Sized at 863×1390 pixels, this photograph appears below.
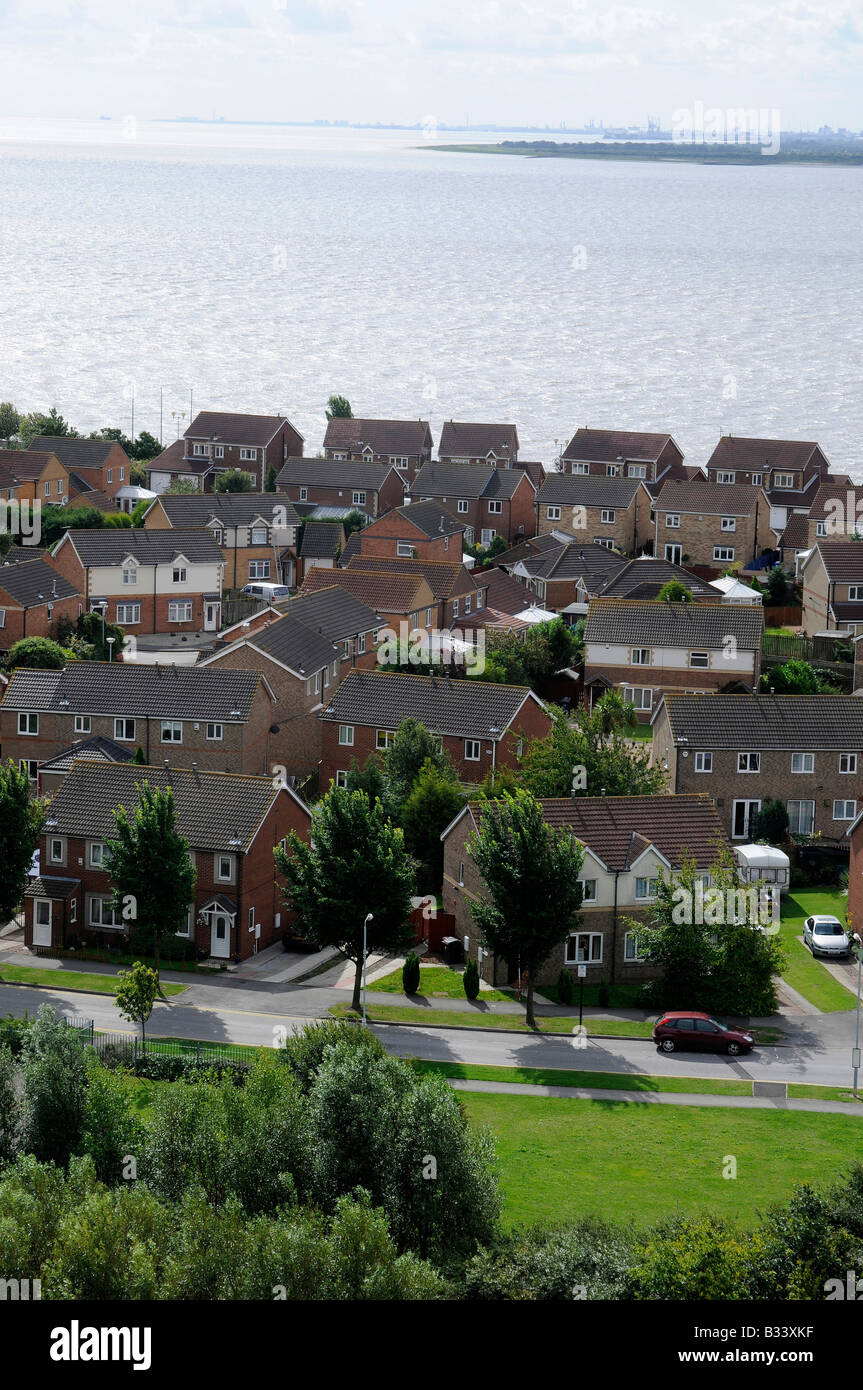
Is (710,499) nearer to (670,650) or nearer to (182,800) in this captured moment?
(670,650)

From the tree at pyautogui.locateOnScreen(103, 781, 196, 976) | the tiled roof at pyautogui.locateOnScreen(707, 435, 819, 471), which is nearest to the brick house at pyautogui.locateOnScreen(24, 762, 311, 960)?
the tree at pyautogui.locateOnScreen(103, 781, 196, 976)

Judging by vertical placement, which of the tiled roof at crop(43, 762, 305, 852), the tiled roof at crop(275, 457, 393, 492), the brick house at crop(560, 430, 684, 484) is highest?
the brick house at crop(560, 430, 684, 484)

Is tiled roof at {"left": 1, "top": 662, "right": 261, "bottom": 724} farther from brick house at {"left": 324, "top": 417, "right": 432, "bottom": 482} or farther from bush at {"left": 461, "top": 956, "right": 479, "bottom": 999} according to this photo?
brick house at {"left": 324, "top": 417, "right": 432, "bottom": 482}

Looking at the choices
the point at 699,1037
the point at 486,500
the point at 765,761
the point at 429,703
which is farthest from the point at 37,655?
the point at 486,500

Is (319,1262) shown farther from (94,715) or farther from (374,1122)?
(94,715)

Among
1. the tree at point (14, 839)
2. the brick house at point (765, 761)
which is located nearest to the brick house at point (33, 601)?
the tree at point (14, 839)

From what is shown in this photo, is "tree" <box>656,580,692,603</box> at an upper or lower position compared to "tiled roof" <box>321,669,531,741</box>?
upper
